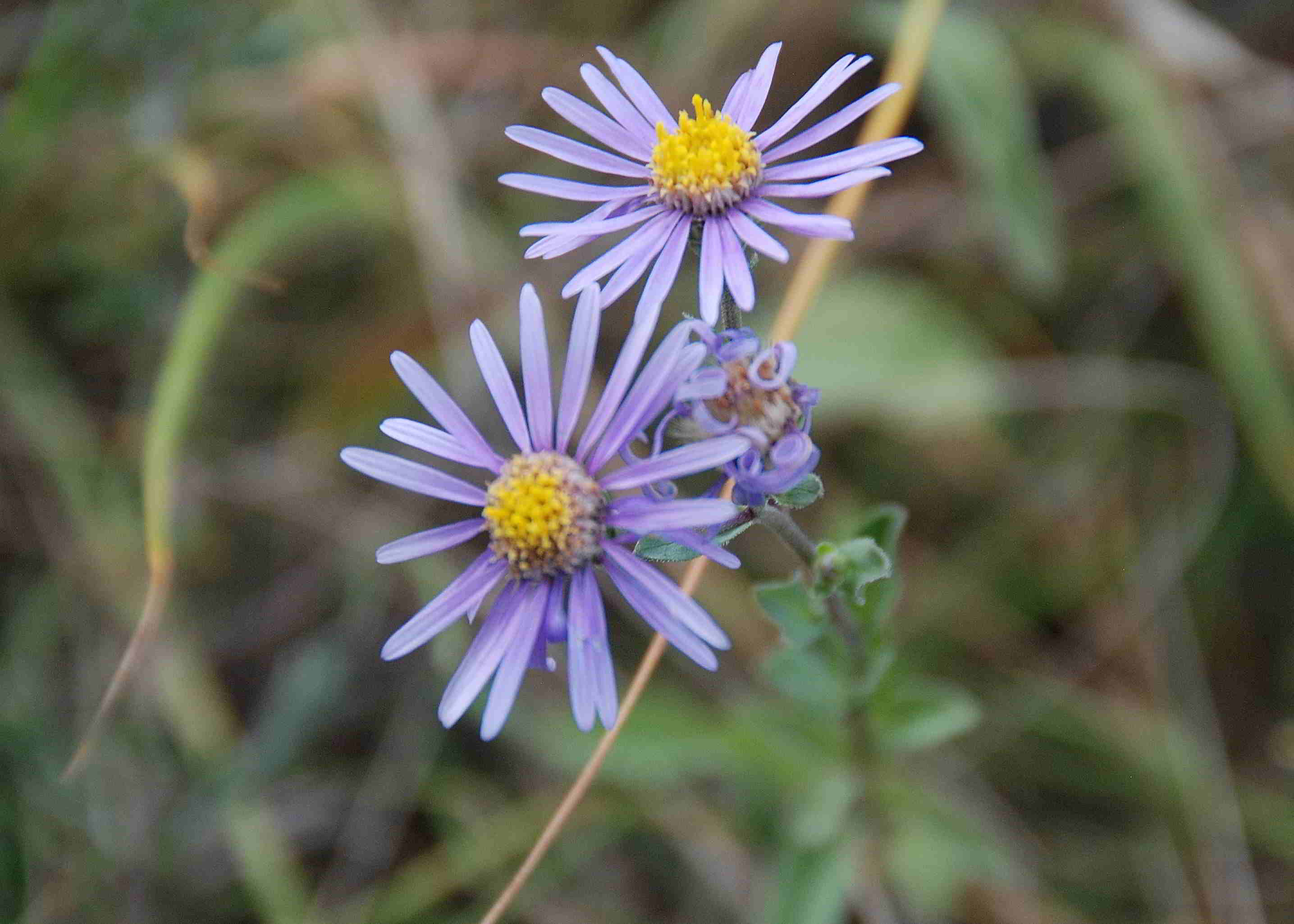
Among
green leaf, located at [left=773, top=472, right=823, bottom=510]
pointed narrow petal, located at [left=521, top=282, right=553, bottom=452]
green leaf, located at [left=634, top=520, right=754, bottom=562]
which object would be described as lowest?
green leaf, located at [left=634, top=520, right=754, bottom=562]

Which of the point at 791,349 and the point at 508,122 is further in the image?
the point at 508,122

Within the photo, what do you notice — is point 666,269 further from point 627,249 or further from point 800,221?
point 800,221

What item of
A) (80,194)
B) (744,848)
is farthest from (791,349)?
(80,194)

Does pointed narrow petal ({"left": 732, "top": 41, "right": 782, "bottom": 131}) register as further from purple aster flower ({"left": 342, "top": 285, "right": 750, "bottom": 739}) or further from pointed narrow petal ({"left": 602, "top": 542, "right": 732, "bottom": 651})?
pointed narrow petal ({"left": 602, "top": 542, "right": 732, "bottom": 651})

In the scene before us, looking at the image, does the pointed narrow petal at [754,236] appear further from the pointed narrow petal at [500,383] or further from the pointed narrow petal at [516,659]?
the pointed narrow petal at [516,659]

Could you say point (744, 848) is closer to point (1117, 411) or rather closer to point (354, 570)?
point (354, 570)

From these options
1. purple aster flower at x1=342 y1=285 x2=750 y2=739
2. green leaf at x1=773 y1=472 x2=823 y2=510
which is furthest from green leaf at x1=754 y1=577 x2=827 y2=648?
purple aster flower at x1=342 y1=285 x2=750 y2=739

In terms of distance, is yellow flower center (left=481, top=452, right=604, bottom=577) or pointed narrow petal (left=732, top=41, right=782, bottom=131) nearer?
yellow flower center (left=481, top=452, right=604, bottom=577)
